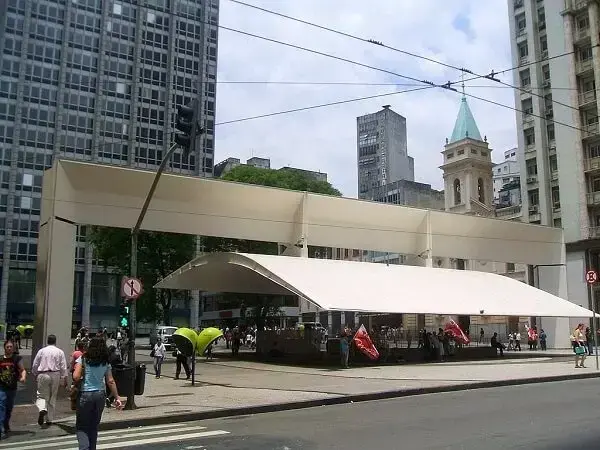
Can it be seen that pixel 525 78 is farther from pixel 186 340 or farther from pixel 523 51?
pixel 186 340

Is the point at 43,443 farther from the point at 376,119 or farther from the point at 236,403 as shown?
the point at 376,119

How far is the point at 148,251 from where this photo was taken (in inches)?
1697

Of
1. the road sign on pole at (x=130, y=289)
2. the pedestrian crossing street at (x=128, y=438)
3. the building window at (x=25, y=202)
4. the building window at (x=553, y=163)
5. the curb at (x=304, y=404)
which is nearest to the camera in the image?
the pedestrian crossing street at (x=128, y=438)

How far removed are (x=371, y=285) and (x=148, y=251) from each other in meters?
20.1

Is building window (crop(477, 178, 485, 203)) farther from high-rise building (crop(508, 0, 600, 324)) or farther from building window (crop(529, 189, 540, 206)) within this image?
building window (crop(529, 189, 540, 206))

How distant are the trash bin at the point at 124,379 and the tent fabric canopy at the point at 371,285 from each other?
35.2 feet

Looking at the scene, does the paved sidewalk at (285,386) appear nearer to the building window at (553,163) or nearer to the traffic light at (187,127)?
the traffic light at (187,127)

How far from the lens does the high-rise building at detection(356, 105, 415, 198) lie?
9988 centimetres

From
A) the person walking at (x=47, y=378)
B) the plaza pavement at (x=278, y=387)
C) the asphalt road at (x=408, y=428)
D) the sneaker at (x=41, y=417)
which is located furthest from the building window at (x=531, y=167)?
the sneaker at (x=41, y=417)

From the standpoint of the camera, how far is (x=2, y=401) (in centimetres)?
1080

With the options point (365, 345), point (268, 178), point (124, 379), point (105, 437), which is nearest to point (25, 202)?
point (268, 178)

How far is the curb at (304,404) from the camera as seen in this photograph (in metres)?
12.1

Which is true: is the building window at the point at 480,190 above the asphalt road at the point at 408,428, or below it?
above

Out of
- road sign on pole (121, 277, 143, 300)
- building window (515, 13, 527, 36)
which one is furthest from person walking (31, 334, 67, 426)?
building window (515, 13, 527, 36)
